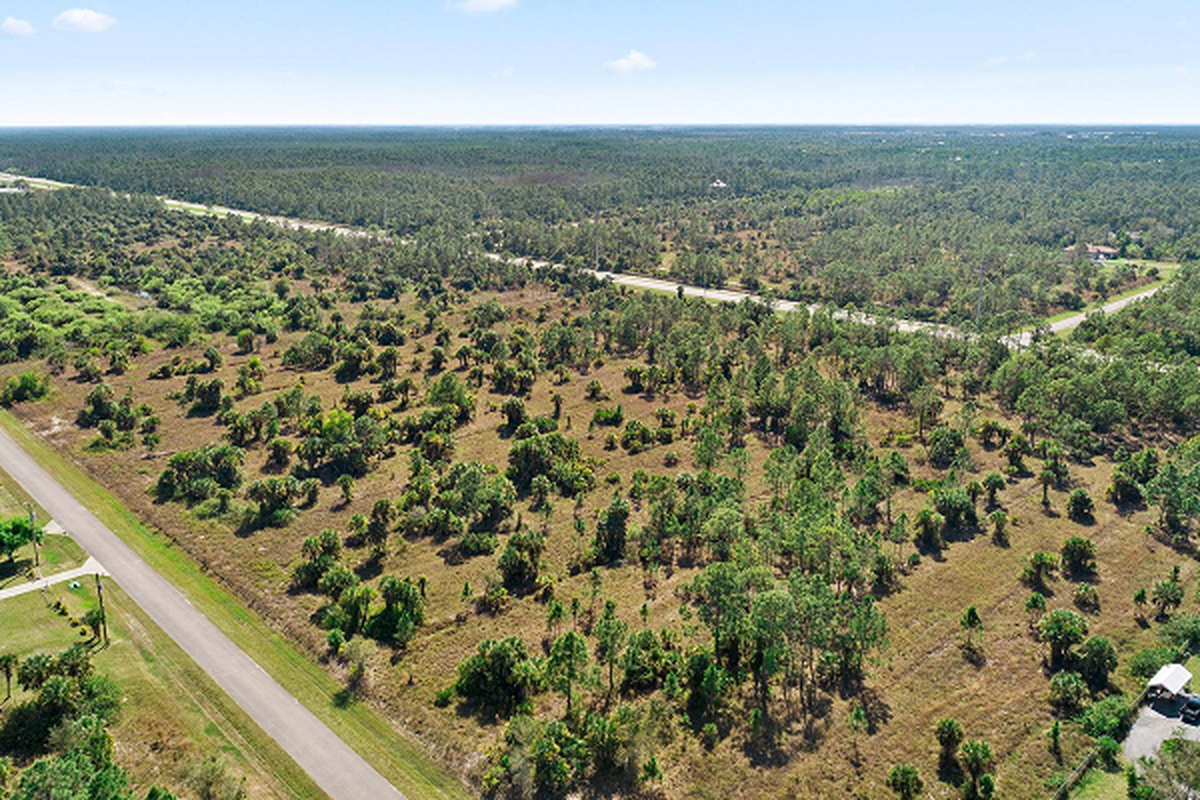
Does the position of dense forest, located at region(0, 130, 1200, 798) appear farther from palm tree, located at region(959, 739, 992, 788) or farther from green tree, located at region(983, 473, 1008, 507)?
green tree, located at region(983, 473, 1008, 507)

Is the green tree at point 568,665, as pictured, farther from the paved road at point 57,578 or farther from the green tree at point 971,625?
the paved road at point 57,578

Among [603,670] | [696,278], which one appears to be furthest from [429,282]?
[603,670]

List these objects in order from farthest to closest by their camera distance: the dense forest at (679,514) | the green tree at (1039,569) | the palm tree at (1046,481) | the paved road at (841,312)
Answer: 1. the paved road at (841,312)
2. the palm tree at (1046,481)
3. the green tree at (1039,569)
4. the dense forest at (679,514)

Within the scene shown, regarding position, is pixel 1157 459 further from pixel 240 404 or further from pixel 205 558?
pixel 240 404

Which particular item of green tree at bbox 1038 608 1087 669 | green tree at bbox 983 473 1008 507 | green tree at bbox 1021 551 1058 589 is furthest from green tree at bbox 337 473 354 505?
green tree at bbox 983 473 1008 507

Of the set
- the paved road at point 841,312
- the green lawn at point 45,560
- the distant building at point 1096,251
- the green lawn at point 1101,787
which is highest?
the distant building at point 1096,251

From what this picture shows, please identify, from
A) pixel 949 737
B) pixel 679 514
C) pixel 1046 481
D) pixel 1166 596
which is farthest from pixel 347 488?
pixel 1046 481

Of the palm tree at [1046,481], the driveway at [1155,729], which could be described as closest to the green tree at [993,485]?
the palm tree at [1046,481]
